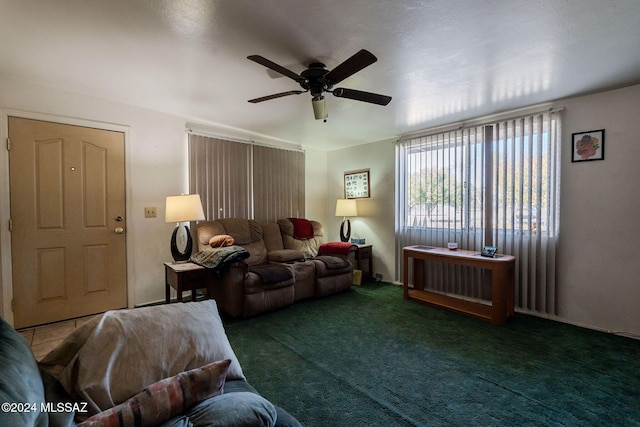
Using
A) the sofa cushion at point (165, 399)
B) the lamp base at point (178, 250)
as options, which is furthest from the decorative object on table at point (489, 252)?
the lamp base at point (178, 250)

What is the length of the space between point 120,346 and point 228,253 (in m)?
2.06

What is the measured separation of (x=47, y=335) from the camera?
2.74 meters

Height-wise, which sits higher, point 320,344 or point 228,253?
point 228,253

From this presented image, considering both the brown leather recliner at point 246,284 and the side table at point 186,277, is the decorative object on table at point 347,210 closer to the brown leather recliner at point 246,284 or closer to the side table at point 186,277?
the brown leather recliner at point 246,284

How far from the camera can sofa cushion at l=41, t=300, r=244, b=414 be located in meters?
0.95

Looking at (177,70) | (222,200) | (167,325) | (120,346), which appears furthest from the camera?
(222,200)

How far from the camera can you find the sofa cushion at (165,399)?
2.61 ft

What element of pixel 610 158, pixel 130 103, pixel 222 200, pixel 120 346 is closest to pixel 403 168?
pixel 610 158

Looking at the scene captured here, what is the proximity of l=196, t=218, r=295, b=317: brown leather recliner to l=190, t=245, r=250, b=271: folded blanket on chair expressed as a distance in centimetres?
7

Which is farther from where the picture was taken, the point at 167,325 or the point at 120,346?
the point at 167,325

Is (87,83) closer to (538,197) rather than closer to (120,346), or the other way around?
(120,346)

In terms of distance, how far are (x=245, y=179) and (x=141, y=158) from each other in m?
1.38

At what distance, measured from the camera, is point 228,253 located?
3.10 m

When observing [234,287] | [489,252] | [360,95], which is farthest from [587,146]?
[234,287]
